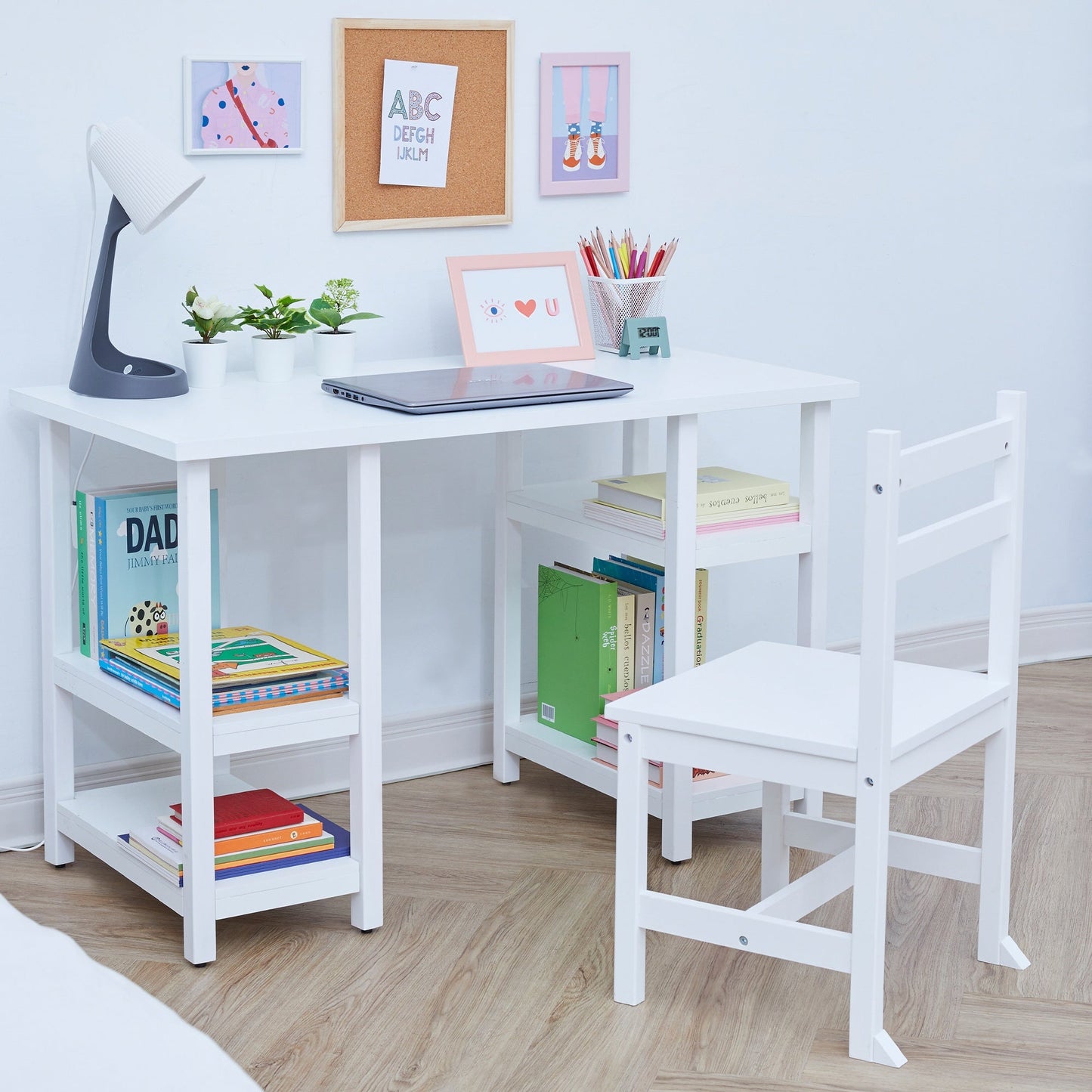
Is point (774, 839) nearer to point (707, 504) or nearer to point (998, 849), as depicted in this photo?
point (998, 849)

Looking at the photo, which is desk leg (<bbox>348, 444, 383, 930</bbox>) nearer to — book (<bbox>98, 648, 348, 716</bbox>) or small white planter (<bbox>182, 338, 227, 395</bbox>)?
book (<bbox>98, 648, 348, 716</bbox>)

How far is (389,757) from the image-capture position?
103 inches

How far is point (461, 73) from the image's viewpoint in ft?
8.11

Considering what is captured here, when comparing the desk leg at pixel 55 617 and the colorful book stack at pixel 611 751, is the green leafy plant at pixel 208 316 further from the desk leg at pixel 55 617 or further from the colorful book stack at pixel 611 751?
the colorful book stack at pixel 611 751

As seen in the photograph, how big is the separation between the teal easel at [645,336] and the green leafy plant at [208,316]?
2.03ft

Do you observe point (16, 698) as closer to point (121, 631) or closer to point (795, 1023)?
point (121, 631)

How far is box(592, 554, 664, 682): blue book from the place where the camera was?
2402mm

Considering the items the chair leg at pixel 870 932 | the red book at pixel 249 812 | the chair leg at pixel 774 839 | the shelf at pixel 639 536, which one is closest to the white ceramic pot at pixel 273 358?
the shelf at pixel 639 536

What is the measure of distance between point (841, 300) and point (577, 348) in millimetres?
751

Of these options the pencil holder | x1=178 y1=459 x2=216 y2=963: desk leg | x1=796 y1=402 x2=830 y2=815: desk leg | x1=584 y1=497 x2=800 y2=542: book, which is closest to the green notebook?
x1=584 y1=497 x2=800 y2=542: book

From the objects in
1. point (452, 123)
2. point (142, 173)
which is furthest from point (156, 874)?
point (452, 123)

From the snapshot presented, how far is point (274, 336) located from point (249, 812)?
66 cm

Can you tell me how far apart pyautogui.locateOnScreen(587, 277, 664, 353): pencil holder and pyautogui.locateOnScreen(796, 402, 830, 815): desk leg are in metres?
0.34

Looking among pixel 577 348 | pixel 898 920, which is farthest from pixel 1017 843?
pixel 577 348
